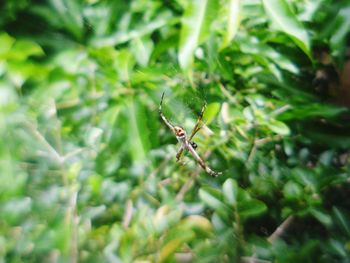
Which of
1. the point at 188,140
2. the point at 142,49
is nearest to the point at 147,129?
the point at 188,140

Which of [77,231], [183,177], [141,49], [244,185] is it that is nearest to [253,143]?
[244,185]

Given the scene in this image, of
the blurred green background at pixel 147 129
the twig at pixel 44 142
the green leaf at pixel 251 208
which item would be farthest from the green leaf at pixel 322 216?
the twig at pixel 44 142

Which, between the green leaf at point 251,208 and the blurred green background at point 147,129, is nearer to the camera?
the green leaf at point 251,208

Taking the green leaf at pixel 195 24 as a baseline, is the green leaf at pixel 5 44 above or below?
below

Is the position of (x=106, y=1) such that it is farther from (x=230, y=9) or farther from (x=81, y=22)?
(x=230, y=9)

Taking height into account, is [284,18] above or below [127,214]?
above

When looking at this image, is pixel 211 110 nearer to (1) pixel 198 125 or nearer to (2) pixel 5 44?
(1) pixel 198 125

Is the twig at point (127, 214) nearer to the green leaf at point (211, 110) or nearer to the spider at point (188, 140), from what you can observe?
the spider at point (188, 140)
